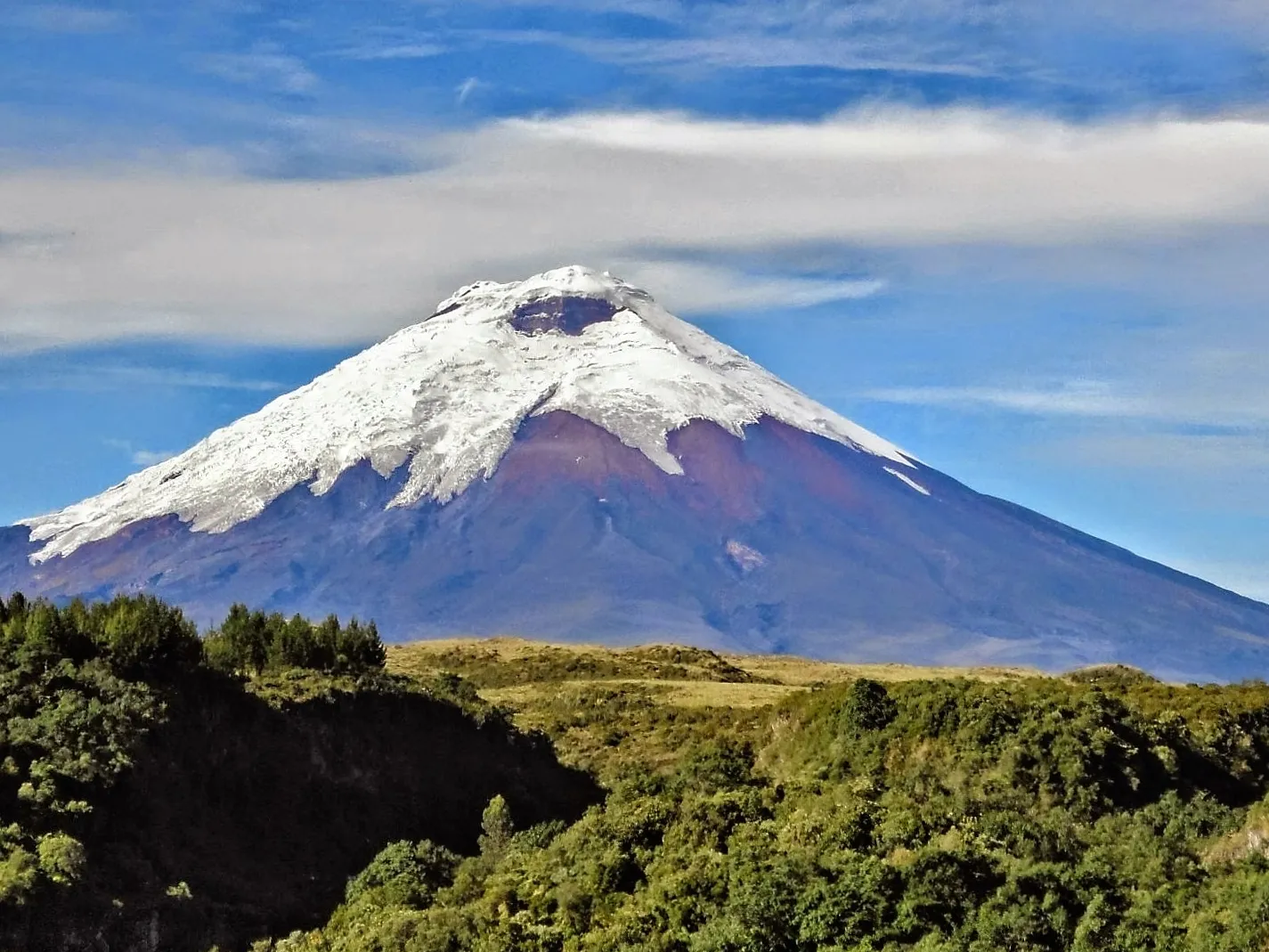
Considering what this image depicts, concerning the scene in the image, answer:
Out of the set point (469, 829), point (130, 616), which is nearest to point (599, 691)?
point (469, 829)

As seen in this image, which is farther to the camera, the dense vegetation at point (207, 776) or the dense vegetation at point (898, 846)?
the dense vegetation at point (207, 776)

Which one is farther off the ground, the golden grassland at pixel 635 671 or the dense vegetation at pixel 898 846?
the golden grassland at pixel 635 671

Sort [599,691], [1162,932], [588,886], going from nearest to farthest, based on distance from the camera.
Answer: [1162,932]
[588,886]
[599,691]

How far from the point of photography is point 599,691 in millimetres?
100500

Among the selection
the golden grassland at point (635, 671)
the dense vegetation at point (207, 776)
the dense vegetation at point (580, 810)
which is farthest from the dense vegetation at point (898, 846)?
the golden grassland at point (635, 671)

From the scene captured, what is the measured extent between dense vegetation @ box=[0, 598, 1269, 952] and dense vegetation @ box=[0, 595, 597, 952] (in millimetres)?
113

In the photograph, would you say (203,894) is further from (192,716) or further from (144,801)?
(192,716)

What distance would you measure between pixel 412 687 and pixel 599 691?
65.3 ft

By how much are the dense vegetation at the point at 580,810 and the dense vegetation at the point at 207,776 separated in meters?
0.11

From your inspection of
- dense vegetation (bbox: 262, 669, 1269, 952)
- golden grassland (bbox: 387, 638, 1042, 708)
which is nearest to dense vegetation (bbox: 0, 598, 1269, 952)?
dense vegetation (bbox: 262, 669, 1269, 952)

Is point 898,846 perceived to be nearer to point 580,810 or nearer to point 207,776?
point 580,810

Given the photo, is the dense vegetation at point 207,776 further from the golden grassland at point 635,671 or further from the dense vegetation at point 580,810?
the golden grassland at point 635,671

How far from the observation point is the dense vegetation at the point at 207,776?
191 feet

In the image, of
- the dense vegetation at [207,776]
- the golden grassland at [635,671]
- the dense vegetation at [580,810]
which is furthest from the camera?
the golden grassland at [635,671]
